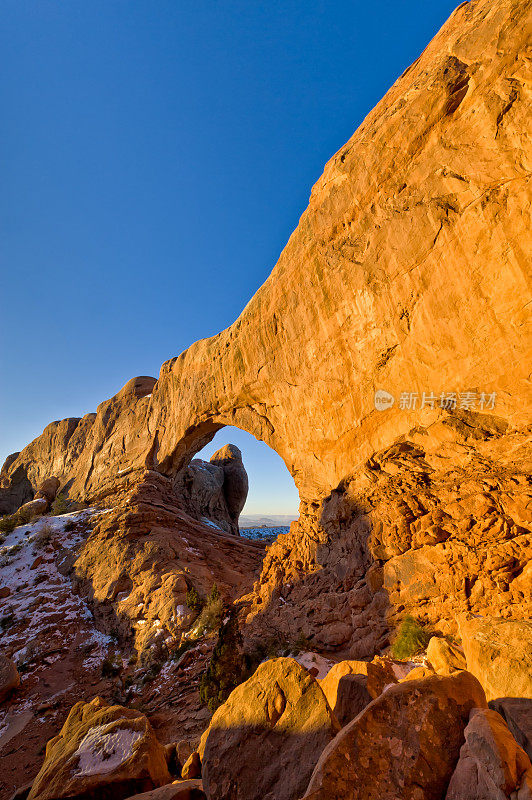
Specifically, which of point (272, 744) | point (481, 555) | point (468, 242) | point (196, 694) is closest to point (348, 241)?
point (468, 242)

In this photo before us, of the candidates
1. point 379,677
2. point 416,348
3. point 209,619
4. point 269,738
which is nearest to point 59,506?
point 209,619

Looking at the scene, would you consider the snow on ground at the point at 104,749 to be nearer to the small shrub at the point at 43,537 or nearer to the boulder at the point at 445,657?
the boulder at the point at 445,657

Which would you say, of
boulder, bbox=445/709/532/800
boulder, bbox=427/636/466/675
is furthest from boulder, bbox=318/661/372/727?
boulder, bbox=445/709/532/800

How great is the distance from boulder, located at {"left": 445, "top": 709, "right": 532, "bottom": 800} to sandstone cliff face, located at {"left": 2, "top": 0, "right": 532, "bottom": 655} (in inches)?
186

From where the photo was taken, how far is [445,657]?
5238mm

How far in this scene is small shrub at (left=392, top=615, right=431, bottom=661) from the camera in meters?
7.20

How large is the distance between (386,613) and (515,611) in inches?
106

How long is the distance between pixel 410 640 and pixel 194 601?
9.80 metres

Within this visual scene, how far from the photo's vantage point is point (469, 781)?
8.98 feet

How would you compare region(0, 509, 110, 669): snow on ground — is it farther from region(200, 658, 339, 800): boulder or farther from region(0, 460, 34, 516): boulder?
region(0, 460, 34, 516): boulder

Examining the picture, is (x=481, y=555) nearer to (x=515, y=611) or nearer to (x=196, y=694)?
(x=515, y=611)

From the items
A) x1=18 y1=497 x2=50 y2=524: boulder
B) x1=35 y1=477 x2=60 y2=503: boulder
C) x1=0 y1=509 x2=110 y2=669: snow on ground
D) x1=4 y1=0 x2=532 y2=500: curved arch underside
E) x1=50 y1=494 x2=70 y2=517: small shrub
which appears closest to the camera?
x1=4 y1=0 x2=532 y2=500: curved arch underside

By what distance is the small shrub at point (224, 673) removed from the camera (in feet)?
31.2

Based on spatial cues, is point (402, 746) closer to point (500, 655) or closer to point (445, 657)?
point (500, 655)
